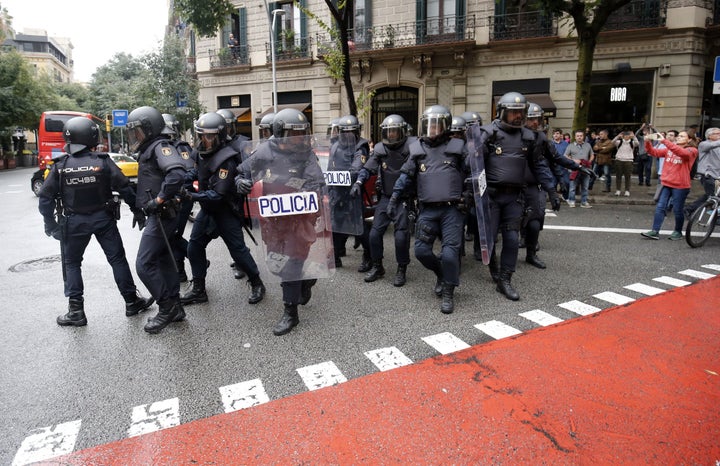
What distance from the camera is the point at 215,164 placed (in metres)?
4.86

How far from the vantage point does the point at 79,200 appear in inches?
178

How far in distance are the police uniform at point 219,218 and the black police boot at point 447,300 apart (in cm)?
193

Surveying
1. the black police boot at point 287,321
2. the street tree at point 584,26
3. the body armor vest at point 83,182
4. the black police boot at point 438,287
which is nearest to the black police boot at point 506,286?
the black police boot at point 438,287

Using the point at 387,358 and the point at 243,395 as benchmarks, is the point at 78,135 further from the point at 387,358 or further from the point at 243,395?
the point at 387,358

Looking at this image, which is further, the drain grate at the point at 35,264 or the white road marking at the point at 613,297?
the drain grate at the point at 35,264

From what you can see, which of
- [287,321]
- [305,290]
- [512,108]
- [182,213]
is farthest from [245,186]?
[512,108]

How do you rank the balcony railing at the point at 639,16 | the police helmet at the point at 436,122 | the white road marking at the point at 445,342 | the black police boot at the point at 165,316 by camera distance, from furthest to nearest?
the balcony railing at the point at 639,16 → the police helmet at the point at 436,122 → the black police boot at the point at 165,316 → the white road marking at the point at 445,342

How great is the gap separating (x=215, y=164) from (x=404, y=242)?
2231mm

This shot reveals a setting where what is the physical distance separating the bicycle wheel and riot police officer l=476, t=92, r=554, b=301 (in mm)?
3803

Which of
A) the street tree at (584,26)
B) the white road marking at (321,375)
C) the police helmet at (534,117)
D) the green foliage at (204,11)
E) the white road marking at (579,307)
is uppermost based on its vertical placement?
the green foliage at (204,11)

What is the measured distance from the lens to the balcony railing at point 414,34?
19828 millimetres

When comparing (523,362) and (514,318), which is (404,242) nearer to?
(514,318)

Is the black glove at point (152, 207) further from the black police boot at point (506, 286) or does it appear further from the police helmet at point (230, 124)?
the black police boot at point (506, 286)

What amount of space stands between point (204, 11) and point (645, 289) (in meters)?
14.7
